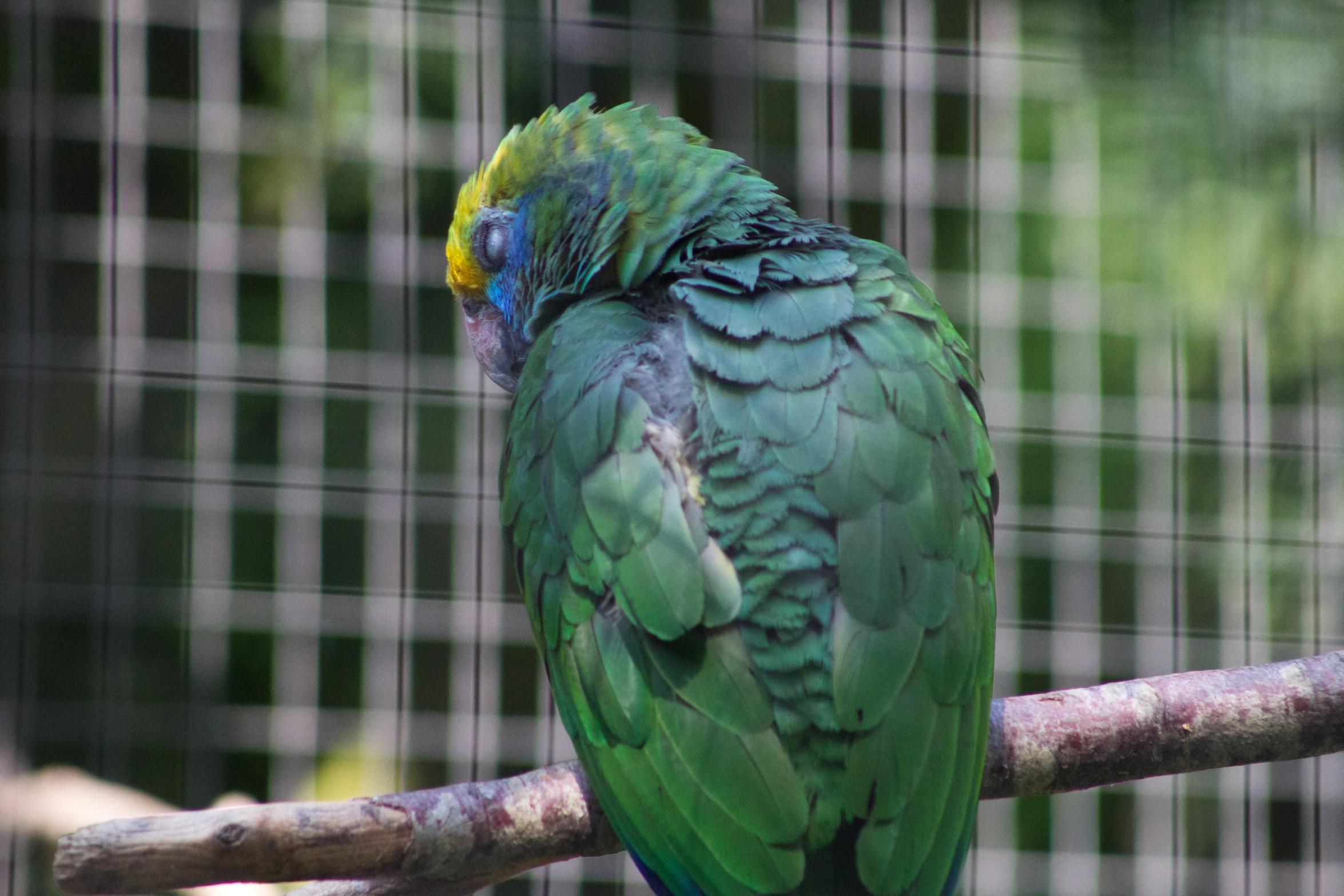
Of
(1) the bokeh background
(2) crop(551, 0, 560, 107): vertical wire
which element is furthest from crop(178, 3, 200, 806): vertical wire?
(2) crop(551, 0, 560, 107): vertical wire

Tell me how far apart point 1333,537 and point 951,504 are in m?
1.78

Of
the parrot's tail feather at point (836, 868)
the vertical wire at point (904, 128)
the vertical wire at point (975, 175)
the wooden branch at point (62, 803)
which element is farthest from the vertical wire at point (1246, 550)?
the wooden branch at point (62, 803)

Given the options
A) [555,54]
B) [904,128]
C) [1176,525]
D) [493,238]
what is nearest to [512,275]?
[493,238]

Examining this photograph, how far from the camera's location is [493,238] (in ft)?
5.36

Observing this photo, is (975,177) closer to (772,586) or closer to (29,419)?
(772,586)

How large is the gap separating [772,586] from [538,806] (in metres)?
0.32

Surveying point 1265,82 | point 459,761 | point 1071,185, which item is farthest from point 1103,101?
point 459,761

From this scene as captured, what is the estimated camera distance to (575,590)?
1135mm

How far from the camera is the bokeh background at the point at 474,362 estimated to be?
235 centimetres

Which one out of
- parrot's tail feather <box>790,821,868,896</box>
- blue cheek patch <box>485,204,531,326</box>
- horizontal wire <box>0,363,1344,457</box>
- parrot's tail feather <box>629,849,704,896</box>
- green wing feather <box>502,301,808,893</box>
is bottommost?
parrot's tail feather <box>629,849,704,896</box>

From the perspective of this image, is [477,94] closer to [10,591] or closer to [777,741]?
[10,591]

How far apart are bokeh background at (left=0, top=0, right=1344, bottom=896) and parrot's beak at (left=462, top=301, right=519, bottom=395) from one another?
0.62m

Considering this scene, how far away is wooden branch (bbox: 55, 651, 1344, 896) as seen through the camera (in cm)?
94

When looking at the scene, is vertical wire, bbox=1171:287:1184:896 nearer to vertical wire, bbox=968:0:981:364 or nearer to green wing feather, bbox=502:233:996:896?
vertical wire, bbox=968:0:981:364
